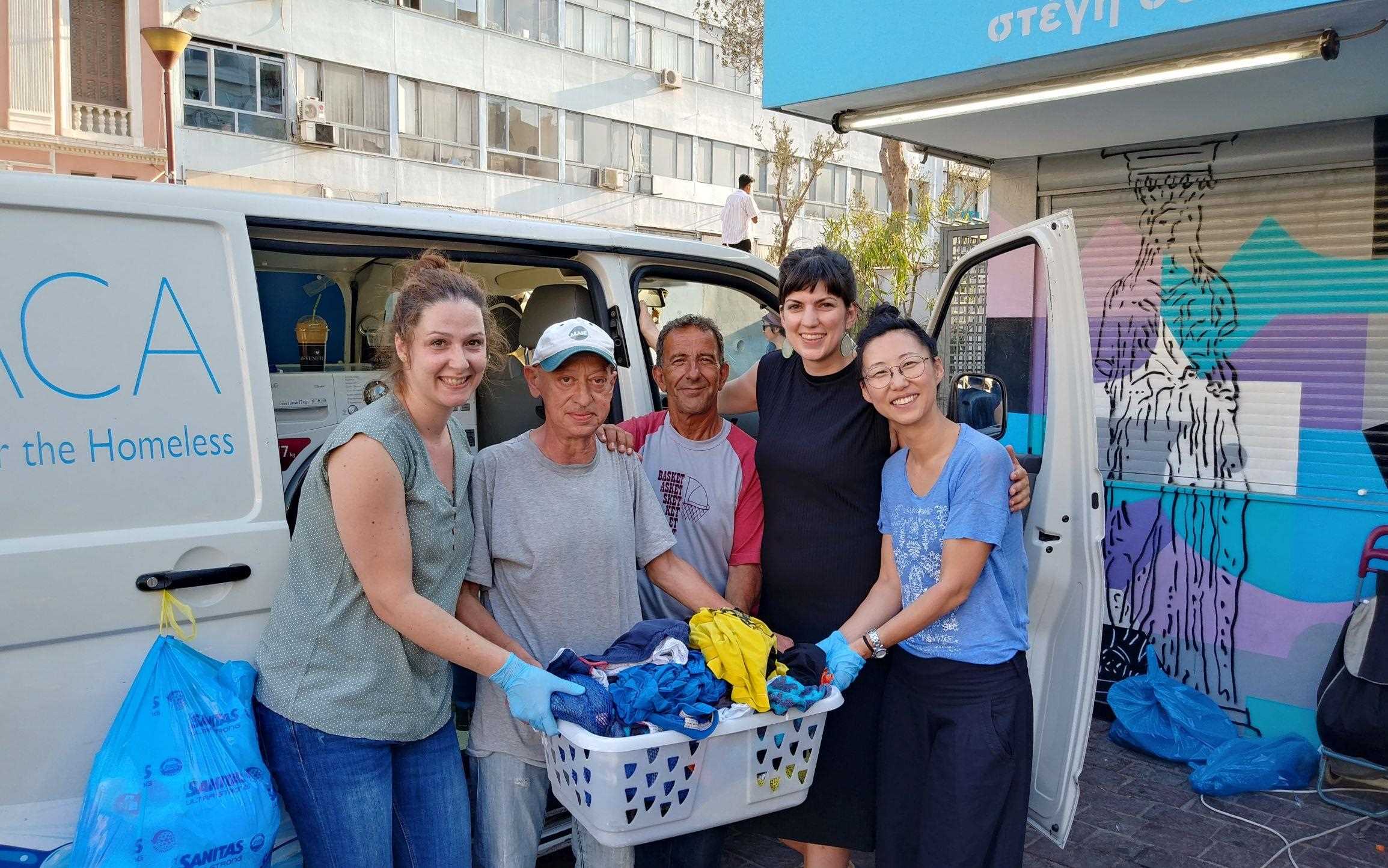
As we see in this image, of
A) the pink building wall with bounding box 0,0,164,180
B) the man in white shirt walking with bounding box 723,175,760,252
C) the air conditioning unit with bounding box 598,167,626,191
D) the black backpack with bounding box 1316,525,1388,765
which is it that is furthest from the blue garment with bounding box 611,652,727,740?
the air conditioning unit with bounding box 598,167,626,191

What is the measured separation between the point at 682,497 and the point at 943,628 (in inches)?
33.2

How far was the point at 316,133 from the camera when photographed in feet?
66.1

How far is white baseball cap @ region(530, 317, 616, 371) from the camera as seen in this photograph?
2.52 m

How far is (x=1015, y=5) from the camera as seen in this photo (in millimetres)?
3805

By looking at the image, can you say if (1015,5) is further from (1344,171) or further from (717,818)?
(717,818)

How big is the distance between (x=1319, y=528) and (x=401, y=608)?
427 centimetres

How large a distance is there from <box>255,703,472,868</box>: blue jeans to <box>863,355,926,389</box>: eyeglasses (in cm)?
147

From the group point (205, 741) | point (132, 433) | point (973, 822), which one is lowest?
point (973, 822)

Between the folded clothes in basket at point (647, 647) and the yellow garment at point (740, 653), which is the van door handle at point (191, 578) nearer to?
the folded clothes in basket at point (647, 647)

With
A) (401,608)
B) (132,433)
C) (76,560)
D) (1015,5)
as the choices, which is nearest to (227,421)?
(132,433)

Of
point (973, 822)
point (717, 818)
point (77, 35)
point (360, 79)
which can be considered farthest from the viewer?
point (360, 79)

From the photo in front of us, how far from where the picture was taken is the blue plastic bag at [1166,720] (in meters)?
4.67

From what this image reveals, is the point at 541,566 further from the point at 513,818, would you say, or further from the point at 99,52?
the point at 99,52

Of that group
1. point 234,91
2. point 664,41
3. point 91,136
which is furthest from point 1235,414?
point 664,41
